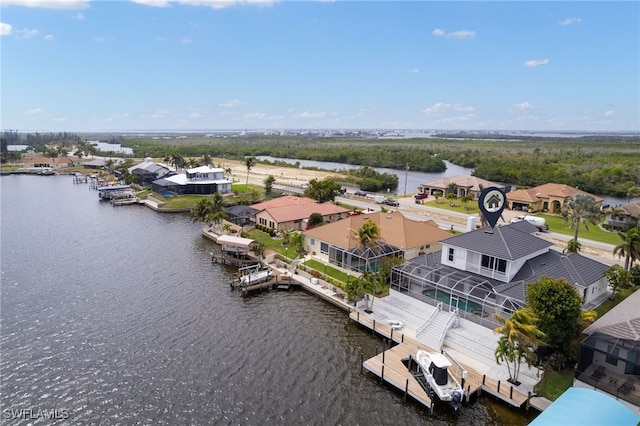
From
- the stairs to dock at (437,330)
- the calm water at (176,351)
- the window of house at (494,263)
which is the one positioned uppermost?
the window of house at (494,263)

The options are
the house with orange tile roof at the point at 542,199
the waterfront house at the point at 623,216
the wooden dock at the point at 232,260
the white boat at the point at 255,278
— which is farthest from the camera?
the house with orange tile roof at the point at 542,199

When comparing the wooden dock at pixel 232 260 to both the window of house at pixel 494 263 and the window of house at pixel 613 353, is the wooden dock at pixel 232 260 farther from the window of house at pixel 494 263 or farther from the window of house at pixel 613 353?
the window of house at pixel 613 353

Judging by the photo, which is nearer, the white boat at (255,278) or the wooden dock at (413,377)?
the wooden dock at (413,377)

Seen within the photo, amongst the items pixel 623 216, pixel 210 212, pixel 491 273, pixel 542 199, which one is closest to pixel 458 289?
pixel 491 273

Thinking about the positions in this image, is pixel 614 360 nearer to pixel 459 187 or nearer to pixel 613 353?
pixel 613 353

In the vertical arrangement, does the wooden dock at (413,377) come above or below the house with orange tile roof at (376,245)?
below

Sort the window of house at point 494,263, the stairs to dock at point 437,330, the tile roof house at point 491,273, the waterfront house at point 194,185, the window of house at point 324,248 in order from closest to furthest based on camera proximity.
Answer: the stairs to dock at point 437,330 → the tile roof house at point 491,273 → the window of house at point 494,263 → the window of house at point 324,248 → the waterfront house at point 194,185

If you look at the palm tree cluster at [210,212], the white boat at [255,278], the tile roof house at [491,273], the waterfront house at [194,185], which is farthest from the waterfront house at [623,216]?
the waterfront house at [194,185]
